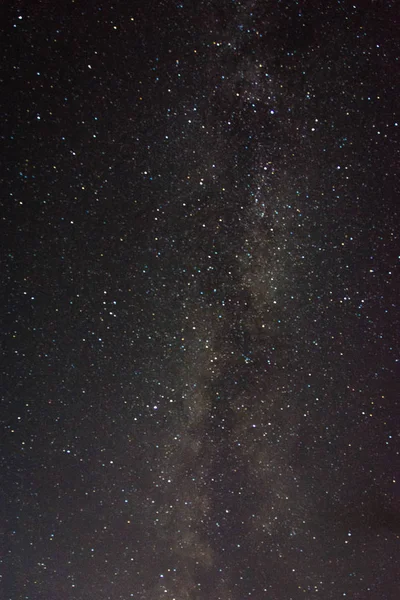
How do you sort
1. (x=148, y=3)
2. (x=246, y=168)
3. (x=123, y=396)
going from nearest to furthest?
(x=148, y=3) → (x=246, y=168) → (x=123, y=396)

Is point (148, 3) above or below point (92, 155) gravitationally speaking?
above

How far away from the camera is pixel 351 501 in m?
1.54

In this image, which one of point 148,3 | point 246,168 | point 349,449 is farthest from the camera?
point 349,449

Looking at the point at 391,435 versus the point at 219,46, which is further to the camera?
the point at 391,435

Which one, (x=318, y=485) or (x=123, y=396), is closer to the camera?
(x=123, y=396)

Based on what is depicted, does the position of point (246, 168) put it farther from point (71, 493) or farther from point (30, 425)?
point (71, 493)

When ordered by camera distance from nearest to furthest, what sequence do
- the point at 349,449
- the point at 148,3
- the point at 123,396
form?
the point at 148,3
the point at 123,396
the point at 349,449

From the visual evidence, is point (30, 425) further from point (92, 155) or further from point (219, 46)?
point (219, 46)

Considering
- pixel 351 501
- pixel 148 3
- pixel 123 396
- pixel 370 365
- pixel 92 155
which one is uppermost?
pixel 148 3

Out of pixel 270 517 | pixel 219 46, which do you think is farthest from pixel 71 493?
pixel 219 46

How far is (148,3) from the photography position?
114 centimetres

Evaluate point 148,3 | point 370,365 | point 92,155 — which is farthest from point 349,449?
point 148,3

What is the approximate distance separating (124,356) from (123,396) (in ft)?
0.41

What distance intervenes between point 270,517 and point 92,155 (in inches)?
47.4
